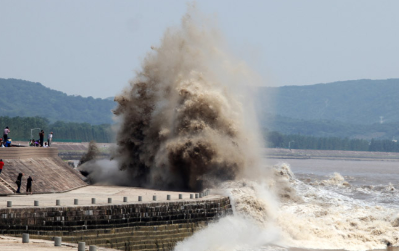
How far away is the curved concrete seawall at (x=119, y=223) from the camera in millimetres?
19234

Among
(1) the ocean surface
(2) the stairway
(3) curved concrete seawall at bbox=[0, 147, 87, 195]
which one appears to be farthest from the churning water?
(2) the stairway

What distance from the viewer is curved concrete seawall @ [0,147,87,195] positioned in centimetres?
2883

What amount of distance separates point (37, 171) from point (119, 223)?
36.1ft

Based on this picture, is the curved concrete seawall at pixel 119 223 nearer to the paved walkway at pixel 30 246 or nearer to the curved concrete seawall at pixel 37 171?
the paved walkway at pixel 30 246

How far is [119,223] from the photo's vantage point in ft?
71.2

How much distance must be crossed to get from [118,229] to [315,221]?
490 inches

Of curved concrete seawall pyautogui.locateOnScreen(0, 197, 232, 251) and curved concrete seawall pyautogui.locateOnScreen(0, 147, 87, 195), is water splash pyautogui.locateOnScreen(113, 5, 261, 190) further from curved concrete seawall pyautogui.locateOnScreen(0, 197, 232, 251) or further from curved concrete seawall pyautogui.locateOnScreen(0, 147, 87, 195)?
curved concrete seawall pyautogui.locateOnScreen(0, 197, 232, 251)

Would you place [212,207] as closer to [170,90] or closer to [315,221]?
[315,221]

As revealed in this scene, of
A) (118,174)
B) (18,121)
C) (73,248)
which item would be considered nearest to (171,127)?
(118,174)

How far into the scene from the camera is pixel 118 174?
39562mm

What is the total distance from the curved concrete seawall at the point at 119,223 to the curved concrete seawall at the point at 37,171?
21.4 ft

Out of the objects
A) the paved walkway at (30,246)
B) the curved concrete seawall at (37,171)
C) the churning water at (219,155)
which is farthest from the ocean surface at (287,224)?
the paved walkway at (30,246)

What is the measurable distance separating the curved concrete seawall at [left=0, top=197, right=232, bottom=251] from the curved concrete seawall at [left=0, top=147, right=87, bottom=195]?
6.53m

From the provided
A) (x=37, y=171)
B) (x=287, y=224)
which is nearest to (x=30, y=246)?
(x=287, y=224)
